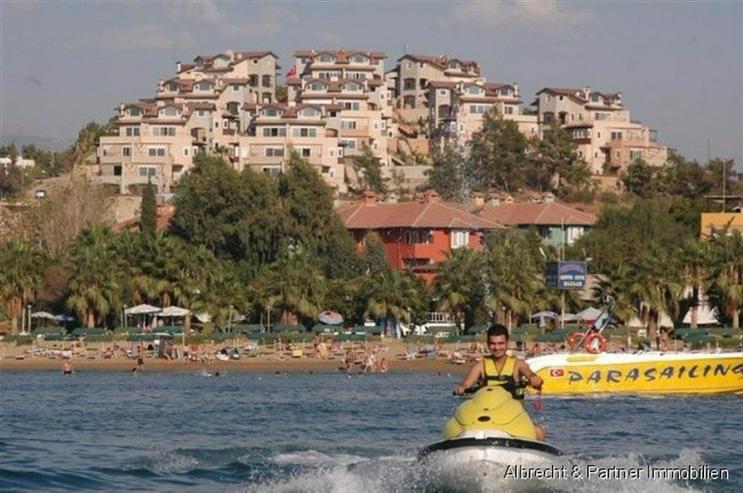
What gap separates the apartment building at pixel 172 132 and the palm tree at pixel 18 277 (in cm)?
4576

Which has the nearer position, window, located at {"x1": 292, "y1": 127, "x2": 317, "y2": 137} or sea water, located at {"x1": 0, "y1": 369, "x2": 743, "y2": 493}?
sea water, located at {"x1": 0, "y1": 369, "x2": 743, "y2": 493}

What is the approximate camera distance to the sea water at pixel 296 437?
2656 centimetres

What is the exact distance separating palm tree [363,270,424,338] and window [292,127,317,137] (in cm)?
5602

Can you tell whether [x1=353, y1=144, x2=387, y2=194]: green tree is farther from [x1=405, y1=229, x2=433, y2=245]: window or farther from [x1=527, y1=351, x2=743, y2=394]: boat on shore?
[x1=527, y1=351, x2=743, y2=394]: boat on shore

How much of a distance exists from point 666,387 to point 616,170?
10267 centimetres

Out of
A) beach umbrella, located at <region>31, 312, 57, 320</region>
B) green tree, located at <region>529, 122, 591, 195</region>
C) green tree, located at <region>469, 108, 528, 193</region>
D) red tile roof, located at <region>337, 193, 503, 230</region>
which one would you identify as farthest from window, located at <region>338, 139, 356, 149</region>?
beach umbrella, located at <region>31, 312, 57, 320</region>

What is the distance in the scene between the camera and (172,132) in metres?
148

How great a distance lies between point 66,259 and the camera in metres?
95.9

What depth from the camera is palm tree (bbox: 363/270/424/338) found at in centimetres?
8988

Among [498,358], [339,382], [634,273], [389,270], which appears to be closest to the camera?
[498,358]

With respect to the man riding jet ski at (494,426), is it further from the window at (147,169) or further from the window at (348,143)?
the window at (348,143)

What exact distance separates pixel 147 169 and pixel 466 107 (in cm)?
3319

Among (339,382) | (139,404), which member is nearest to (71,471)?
(139,404)

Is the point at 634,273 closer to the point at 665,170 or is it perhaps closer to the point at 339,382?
the point at 339,382
